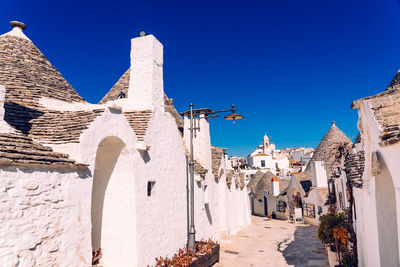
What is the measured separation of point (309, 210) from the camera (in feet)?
78.1

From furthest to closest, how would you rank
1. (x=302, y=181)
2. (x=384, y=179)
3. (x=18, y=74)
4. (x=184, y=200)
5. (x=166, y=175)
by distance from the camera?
(x=302, y=181), (x=184, y=200), (x=166, y=175), (x=18, y=74), (x=384, y=179)

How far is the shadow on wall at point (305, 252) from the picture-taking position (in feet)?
37.6

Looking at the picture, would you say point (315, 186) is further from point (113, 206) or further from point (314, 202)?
point (113, 206)

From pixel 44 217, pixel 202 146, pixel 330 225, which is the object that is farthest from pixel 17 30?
pixel 330 225

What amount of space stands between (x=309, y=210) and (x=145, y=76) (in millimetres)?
19968

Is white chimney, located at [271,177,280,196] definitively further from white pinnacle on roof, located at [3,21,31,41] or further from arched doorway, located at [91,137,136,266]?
white pinnacle on roof, located at [3,21,31,41]

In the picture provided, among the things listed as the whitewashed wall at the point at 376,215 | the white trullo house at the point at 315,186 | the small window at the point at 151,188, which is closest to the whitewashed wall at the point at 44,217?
the small window at the point at 151,188

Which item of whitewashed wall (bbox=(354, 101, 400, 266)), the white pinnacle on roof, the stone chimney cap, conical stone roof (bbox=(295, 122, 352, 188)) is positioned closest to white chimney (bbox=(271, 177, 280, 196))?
conical stone roof (bbox=(295, 122, 352, 188))

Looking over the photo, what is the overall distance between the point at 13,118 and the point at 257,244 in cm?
1314

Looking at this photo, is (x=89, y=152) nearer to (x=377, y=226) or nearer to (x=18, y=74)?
(x=18, y=74)

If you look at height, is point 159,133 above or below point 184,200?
above

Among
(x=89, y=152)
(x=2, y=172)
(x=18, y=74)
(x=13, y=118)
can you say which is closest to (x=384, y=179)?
(x=89, y=152)

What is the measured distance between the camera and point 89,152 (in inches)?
234

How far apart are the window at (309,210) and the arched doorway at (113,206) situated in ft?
64.8
